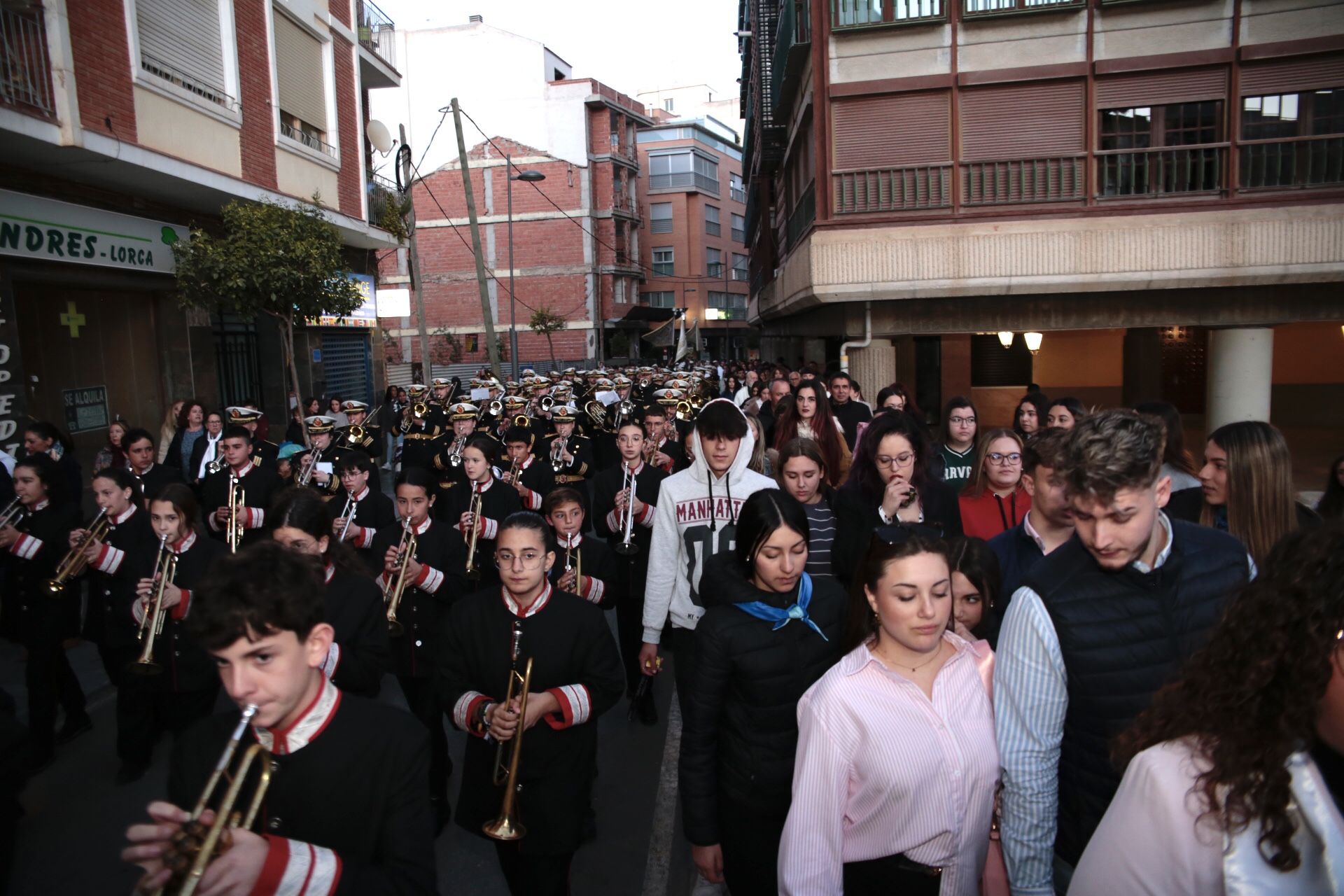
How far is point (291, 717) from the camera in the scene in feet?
6.61

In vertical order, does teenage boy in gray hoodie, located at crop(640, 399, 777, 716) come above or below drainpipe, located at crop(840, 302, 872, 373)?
below

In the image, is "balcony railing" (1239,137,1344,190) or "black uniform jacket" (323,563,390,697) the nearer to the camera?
"black uniform jacket" (323,563,390,697)

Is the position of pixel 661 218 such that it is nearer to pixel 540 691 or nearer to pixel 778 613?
pixel 540 691

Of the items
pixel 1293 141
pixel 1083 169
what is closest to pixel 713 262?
pixel 1083 169

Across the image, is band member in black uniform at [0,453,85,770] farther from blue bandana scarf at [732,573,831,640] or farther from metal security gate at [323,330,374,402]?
metal security gate at [323,330,374,402]

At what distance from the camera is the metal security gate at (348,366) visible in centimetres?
1920

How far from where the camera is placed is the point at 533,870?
3127 mm

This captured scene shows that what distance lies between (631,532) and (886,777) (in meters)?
4.07

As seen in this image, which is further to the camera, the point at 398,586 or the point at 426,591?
the point at 426,591

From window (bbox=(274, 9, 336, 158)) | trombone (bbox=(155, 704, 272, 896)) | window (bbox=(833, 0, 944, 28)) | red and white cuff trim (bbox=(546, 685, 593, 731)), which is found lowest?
red and white cuff trim (bbox=(546, 685, 593, 731))

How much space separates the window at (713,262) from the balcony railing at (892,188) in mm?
48973

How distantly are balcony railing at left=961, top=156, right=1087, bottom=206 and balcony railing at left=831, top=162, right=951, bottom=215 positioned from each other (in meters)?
0.31

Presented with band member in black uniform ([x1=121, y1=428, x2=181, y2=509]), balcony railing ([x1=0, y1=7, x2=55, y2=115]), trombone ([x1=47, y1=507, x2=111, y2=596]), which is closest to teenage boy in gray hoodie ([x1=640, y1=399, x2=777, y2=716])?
trombone ([x1=47, y1=507, x2=111, y2=596])

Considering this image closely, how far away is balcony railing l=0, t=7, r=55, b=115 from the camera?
8.84 m
